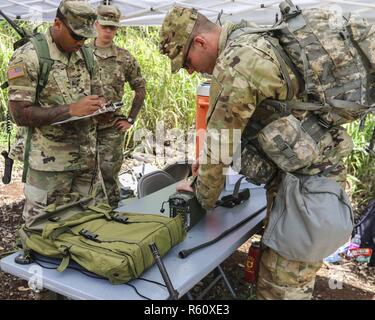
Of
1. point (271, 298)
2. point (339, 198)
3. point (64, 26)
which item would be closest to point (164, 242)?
point (271, 298)

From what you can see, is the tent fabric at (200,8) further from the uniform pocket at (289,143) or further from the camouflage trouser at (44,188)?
the camouflage trouser at (44,188)

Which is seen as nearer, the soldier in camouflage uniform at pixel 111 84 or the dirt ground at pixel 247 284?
the dirt ground at pixel 247 284

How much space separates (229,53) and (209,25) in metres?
0.27

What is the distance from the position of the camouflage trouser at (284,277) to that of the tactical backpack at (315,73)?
0.47m

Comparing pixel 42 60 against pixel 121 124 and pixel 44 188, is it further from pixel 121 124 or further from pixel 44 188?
pixel 121 124

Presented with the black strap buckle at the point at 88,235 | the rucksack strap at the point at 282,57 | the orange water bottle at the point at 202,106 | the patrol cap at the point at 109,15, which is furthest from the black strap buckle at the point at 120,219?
the patrol cap at the point at 109,15

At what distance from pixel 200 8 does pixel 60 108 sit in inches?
93.0

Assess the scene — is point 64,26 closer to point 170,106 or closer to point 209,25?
point 209,25

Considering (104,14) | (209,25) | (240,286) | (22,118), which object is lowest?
(240,286)

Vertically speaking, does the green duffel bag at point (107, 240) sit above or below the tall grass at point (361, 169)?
above

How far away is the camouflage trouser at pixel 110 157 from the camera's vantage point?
4.02 metres

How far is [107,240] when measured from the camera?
1.84 meters

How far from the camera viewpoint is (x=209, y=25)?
79.1 inches

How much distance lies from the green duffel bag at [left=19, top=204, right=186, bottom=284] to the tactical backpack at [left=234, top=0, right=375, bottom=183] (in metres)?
0.62
